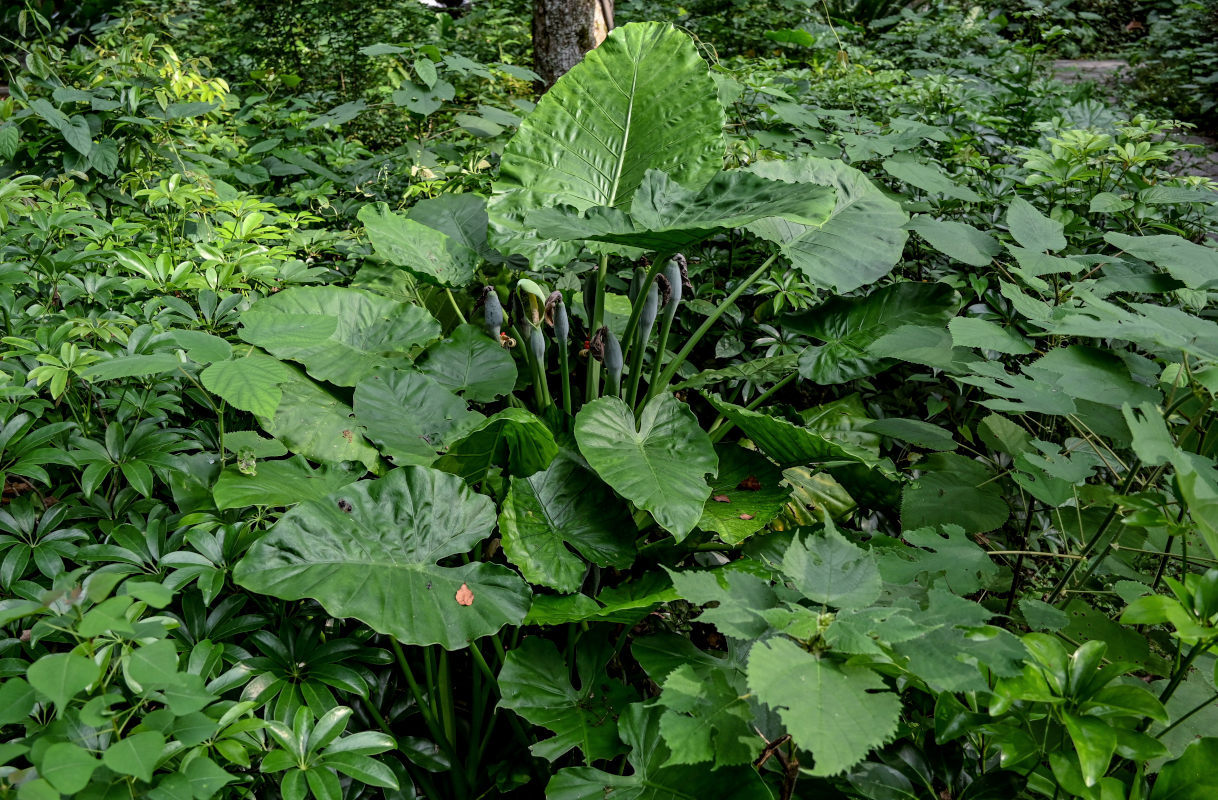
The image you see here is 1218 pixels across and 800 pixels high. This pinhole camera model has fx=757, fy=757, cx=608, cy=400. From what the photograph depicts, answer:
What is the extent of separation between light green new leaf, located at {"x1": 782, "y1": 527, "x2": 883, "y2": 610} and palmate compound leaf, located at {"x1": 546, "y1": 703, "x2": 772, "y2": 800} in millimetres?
295

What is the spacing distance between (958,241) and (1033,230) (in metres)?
0.16

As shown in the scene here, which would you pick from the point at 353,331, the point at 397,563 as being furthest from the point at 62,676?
the point at 353,331

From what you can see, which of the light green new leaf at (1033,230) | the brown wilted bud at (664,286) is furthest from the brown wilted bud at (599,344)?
the light green new leaf at (1033,230)

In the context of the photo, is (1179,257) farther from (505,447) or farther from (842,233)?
(505,447)

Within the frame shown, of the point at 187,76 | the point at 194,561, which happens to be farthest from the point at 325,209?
the point at 194,561

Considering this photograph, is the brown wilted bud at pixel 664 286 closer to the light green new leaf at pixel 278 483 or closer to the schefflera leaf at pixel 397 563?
the schefflera leaf at pixel 397 563

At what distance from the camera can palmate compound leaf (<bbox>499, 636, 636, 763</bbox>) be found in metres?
1.16

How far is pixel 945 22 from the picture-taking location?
5930 mm

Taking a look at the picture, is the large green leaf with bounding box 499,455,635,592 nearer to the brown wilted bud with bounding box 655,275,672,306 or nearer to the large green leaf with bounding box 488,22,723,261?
the brown wilted bud with bounding box 655,275,672,306

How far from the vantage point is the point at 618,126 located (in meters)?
1.92

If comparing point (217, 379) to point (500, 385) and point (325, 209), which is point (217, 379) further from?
point (325, 209)

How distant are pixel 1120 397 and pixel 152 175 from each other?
2.64m

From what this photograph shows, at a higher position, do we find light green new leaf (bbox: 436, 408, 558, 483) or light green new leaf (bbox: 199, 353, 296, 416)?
light green new leaf (bbox: 199, 353, 296, 416)

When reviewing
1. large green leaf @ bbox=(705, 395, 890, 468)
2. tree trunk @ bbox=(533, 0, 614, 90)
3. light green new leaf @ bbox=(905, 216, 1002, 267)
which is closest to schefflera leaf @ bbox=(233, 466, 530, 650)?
large green leaf @ bbox=(705, 395, 890, 468)
